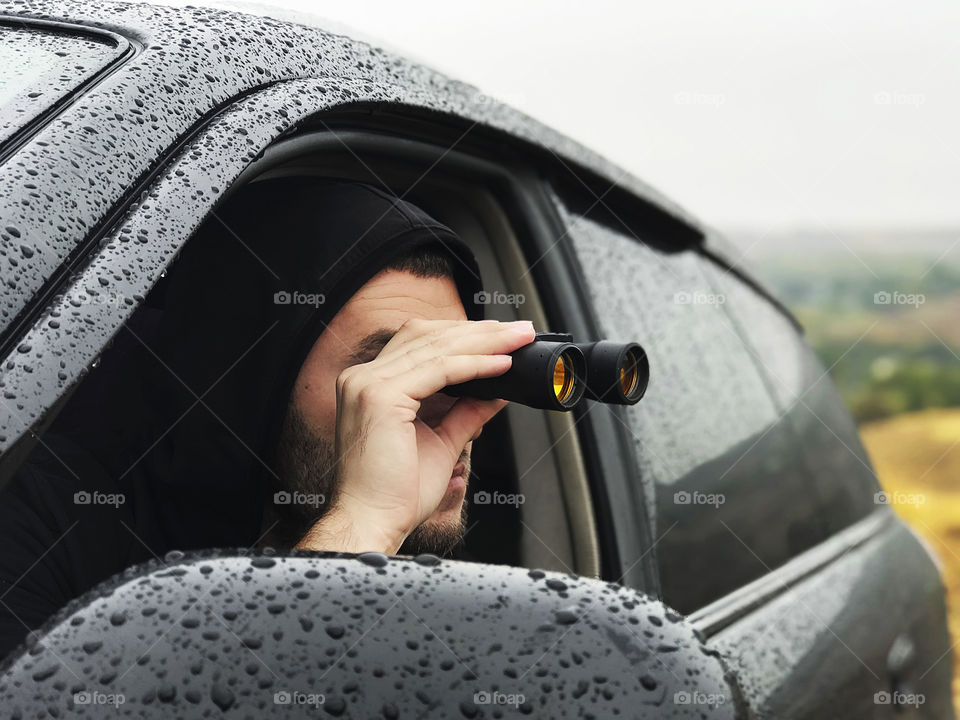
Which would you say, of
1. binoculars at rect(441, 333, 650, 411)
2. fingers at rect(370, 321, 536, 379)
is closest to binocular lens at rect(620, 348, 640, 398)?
binoculars at rect(441, 333, 650, 411)

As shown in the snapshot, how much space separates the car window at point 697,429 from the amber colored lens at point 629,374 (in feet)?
1.04

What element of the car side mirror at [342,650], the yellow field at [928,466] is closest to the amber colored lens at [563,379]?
the car side mirror at [342,650]

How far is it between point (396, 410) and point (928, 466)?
23.5 meters

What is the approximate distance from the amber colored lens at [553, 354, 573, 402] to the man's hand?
0.06 metres

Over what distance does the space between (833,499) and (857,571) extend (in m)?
0.31

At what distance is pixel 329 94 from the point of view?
4.91 feet

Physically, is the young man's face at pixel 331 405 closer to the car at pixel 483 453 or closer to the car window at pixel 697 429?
the car at pixel 483 453

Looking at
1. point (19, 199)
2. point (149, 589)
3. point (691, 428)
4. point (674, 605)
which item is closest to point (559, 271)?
point (691, 428)

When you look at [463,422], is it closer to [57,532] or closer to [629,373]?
[629,373]

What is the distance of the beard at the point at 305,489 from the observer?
1.97 metres

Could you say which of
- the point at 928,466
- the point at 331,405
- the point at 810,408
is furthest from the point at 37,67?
the point at 928,466

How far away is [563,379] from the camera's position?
64.5 inches

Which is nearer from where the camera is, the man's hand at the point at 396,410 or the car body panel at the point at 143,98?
the car body panel at the point at 143,98

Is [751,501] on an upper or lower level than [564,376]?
lower
